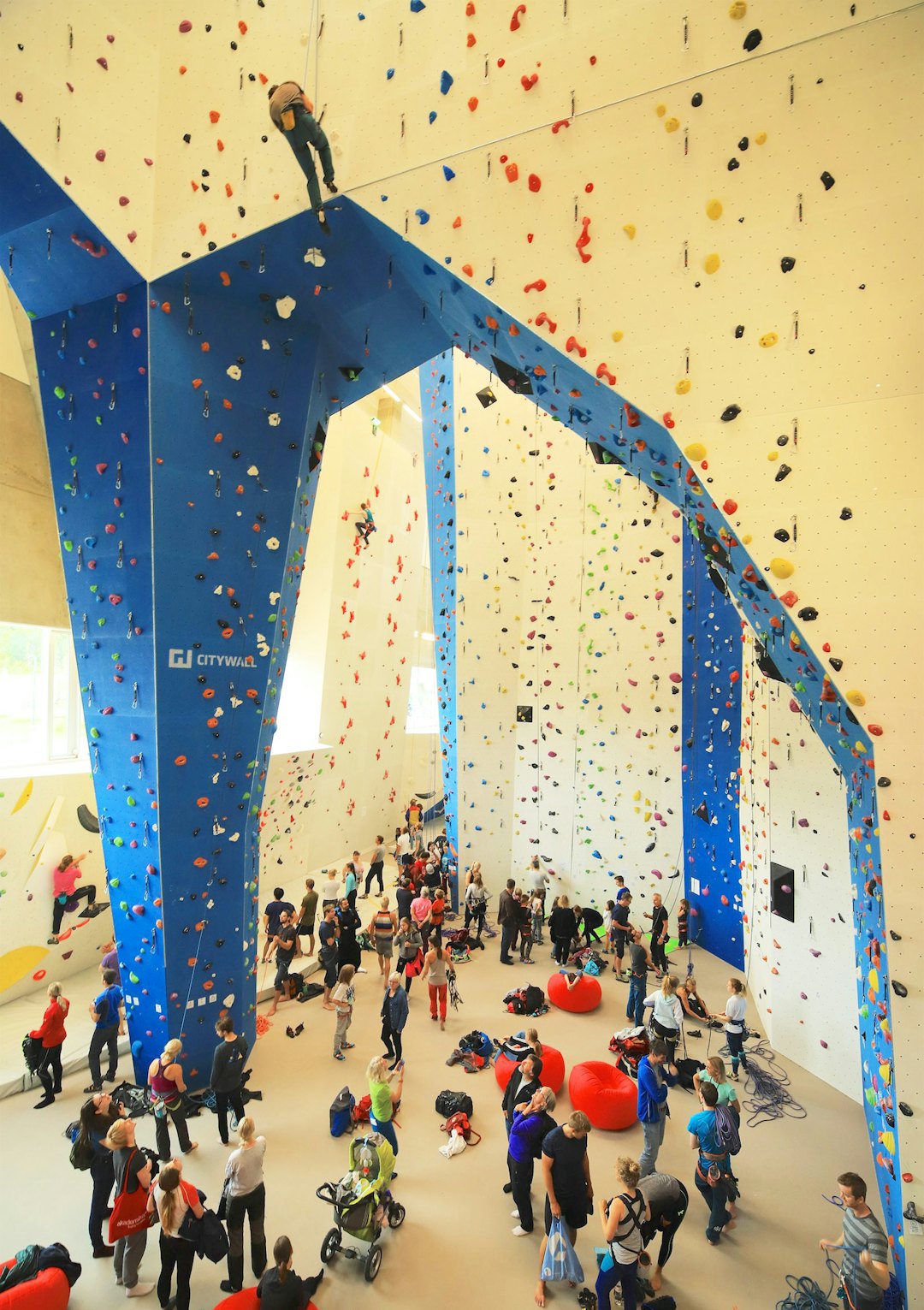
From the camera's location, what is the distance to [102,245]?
474 centimetres

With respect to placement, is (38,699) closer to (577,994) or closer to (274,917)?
(274,917)

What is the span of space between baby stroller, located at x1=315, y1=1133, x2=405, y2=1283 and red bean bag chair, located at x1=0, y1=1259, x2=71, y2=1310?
50.0 inches

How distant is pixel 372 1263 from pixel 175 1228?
112cm

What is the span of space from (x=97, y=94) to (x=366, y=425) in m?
7.88

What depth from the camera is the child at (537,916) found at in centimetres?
918

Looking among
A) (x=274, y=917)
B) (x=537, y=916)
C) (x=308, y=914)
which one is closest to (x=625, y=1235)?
(x=274, y=917)

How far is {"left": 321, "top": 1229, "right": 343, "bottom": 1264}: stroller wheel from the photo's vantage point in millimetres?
3842

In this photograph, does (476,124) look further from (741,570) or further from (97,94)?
(741,570)

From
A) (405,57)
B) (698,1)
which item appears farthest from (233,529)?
(698,1)

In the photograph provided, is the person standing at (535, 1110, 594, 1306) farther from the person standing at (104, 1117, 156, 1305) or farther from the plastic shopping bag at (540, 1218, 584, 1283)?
the person standing at (104, 1117, 156, 1305)

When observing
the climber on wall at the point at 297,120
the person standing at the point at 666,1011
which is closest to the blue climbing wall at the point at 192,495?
the climber on wall at the point at 297,120

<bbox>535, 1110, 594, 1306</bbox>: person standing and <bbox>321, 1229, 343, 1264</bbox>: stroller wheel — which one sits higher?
<bbox>535, 1110, 594, 1306</bbox>: person standing

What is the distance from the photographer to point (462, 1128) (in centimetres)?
497

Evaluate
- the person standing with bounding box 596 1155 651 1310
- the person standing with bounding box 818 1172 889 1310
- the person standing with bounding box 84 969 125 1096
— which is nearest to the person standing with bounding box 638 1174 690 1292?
the person standing with bounding box 596 1155 651 1310
